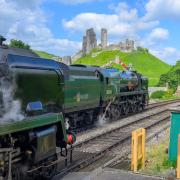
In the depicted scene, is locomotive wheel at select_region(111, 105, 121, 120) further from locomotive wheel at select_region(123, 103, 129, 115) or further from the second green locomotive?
locomotive wheel at select_region(123, 103, 129, 115)

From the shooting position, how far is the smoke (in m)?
7.43

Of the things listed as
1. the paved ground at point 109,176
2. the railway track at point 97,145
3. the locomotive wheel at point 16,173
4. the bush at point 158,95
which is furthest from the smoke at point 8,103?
the bush at point 158,95

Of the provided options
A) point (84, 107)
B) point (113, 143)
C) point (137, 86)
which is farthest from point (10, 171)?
point (137, 86)

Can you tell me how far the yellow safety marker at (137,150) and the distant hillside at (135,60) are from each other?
104506 mm

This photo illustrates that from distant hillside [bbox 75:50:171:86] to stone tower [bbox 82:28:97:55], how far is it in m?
3.18

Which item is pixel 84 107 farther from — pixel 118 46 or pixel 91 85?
pixel 118 46

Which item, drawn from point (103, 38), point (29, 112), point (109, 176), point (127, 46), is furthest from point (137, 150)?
point (103, 38)

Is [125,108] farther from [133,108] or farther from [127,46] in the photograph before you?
[127,46]

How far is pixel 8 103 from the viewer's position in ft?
25.0

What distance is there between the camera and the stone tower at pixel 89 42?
134 meters

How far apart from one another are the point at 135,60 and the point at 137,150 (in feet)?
375

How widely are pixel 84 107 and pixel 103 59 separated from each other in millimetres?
105391

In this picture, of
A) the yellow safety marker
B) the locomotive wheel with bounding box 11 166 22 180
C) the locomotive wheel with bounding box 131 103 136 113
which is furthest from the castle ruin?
the locomotive wheel with bounding box 11 166 22 180

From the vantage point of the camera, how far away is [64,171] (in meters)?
11.0
